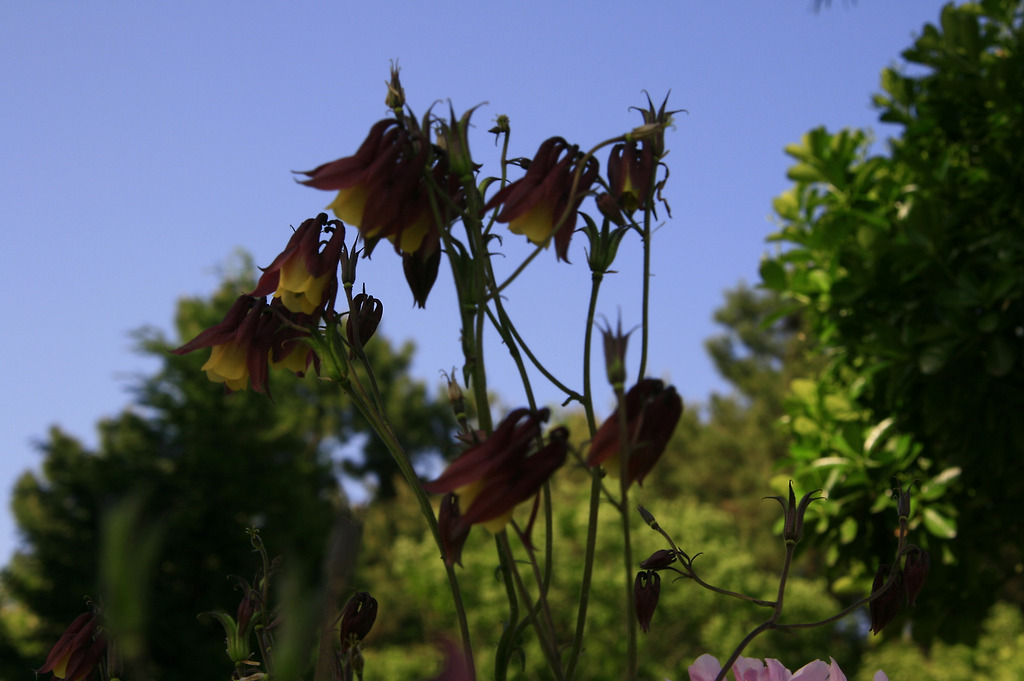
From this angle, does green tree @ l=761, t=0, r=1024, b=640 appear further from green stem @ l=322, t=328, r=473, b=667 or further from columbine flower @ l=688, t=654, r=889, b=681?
green stem @ l=322, t=328, r=473, b=667

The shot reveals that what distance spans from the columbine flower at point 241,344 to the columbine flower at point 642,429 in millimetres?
381

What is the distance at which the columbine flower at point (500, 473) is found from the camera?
0.59 m

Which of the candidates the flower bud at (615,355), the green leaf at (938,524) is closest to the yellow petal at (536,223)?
the flower bud at (615,355)

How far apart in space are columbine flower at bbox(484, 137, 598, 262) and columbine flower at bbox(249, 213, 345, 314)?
167 millimetres

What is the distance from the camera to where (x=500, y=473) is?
59 cm

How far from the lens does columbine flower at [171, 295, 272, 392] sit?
84 centimetres

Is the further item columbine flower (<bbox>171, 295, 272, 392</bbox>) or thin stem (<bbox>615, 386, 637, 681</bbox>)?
columbine flower (<bbox>171, 295, 272, 392</bbox>)

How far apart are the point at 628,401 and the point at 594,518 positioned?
0.11m

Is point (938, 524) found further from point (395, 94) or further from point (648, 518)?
point (395, 94)

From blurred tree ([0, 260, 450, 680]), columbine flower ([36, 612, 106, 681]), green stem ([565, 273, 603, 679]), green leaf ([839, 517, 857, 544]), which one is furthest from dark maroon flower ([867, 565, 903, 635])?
blurred tree ([0, 260, 450, 680])

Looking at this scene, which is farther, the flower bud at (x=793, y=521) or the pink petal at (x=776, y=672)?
the pink petal at (x=776, y=672)

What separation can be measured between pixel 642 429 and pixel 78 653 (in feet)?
1.97

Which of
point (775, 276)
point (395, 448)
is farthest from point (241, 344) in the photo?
point (775, 276)

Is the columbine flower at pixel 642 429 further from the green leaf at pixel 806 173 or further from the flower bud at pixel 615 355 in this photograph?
the green leaf at pixel 806 173
